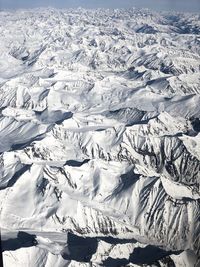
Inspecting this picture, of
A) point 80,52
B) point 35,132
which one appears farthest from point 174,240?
point 80,52

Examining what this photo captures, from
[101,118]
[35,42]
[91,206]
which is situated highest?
[91,206]

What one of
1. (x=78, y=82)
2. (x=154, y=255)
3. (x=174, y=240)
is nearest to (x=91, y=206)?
(x=174, y=240)

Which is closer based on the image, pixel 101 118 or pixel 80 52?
pixel 101 118

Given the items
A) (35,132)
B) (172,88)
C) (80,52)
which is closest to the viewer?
(35,132)

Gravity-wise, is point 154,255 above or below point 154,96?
above

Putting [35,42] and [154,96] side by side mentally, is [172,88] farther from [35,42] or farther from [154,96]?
[35,42]

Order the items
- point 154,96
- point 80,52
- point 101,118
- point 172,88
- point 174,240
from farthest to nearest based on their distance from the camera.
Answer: point 80,52, point 172,88, point 154,96, point 101,118, point 174,240
